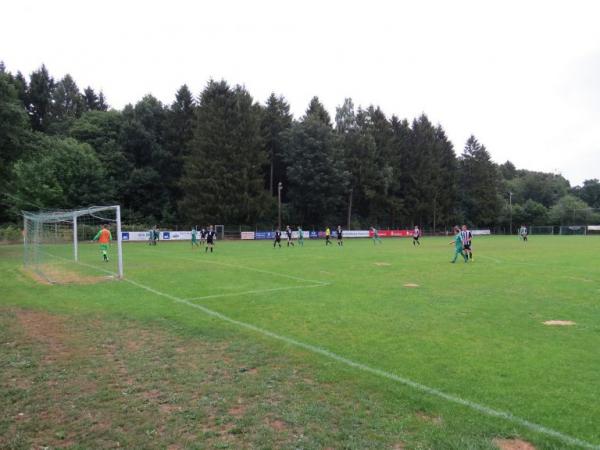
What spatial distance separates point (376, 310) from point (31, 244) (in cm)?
2320

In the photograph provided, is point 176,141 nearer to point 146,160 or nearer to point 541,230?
point 146,160

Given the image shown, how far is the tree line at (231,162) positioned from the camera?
62562 mm

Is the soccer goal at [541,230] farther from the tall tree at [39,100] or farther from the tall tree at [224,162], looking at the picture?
the tall tree at [39,100]

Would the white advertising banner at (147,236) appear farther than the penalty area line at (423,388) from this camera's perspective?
Yes

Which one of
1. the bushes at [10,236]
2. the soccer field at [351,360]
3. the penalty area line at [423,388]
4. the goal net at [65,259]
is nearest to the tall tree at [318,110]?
the bushes at [10,236]

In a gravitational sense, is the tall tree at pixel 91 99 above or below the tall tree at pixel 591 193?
above

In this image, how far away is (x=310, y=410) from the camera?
5.19 metres

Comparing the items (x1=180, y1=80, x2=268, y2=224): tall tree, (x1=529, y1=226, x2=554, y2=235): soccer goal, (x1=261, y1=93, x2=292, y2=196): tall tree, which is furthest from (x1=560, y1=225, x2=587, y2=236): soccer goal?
(x1=180, y1=80, x2=268, y2=224): tall tree

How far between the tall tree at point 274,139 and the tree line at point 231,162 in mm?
167

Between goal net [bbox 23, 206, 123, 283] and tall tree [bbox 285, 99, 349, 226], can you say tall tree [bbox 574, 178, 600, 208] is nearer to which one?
tall tree [bbox 285, 99, 349, 226]

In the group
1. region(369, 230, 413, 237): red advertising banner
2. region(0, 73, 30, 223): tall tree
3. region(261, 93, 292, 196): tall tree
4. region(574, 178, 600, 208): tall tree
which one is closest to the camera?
region(0, 73, 30, 223): tall tree

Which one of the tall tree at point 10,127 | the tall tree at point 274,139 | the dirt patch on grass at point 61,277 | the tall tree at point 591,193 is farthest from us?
the tall tree at point 591,193

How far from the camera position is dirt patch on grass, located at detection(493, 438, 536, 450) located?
4375 mm

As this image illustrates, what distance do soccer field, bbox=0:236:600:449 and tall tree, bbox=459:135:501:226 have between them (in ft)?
273
